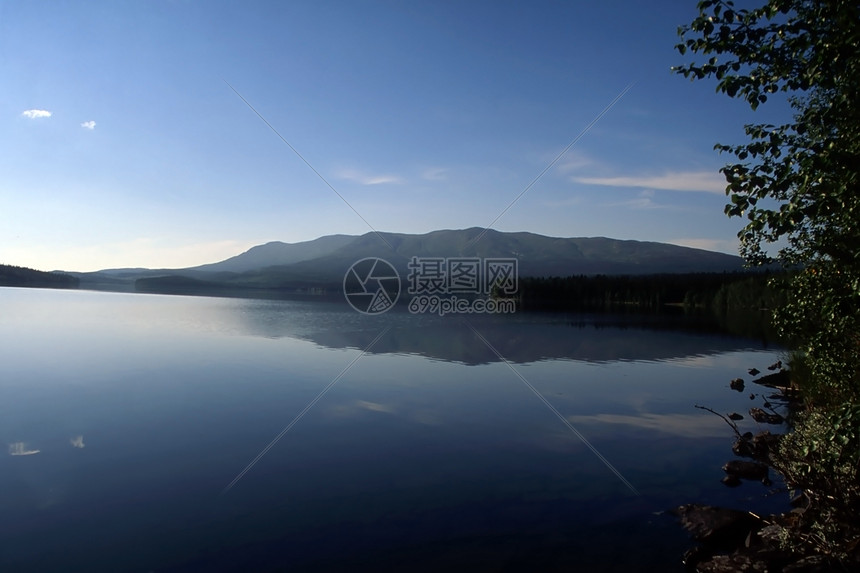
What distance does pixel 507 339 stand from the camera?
32.3m

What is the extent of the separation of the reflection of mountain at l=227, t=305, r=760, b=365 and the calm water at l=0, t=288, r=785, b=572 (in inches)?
153

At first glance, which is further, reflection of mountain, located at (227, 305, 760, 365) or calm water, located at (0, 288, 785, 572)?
reflection of mountain, located at (227, 305, 760, 365)

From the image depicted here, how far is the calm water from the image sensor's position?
6.93 m

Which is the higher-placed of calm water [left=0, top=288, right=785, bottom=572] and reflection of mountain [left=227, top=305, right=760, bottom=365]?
reflection of mountain [left=227, top=305, right=760, bottom=365]

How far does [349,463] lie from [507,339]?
23.0 meters

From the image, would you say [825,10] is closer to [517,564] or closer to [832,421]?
[832,421]

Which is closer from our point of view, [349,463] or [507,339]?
[349,463]

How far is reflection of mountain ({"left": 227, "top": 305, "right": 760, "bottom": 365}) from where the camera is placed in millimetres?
25703

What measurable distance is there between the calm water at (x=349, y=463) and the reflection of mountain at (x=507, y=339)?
3895mm

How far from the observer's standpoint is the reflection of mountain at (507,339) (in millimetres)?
25703

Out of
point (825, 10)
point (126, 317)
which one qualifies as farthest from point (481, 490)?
point (126, 317)

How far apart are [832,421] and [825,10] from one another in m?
3.08

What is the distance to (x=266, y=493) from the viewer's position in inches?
334

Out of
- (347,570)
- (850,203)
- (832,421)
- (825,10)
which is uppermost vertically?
(825,10)
